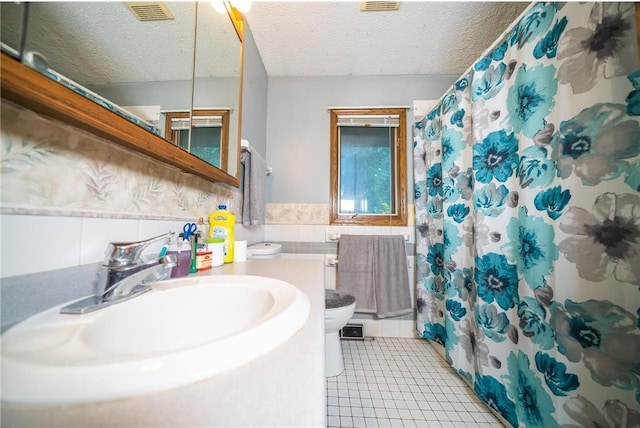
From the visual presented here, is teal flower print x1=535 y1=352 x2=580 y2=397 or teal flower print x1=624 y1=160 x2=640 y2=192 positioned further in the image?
teal flower print x1=535 y1=352 x2=580 y2=397

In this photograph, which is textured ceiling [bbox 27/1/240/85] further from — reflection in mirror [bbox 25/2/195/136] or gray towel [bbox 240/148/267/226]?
gray towel [bbox 240/148/267/226]

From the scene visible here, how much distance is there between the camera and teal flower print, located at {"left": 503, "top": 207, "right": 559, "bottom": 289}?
2.47 feet

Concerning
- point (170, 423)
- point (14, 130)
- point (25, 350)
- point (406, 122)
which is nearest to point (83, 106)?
point (14, 130)

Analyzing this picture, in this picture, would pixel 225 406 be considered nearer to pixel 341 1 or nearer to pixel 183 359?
pixel 183 359

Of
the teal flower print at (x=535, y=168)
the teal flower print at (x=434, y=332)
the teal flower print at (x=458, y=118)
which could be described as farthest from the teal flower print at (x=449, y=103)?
the teal flower print at (x=434, y=332)

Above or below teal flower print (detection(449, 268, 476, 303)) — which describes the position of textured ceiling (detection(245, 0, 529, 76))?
above

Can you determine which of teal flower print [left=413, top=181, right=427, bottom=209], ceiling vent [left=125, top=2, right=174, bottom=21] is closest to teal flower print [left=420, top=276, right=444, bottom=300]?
teal flower print [left=413, top=181, right=427, bottom=209]

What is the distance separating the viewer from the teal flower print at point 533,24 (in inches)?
30.1

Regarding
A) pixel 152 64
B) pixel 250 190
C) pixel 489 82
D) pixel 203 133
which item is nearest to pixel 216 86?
pixel 203 133

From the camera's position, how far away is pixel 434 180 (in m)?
1.56

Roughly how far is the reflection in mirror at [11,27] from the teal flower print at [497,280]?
143cm

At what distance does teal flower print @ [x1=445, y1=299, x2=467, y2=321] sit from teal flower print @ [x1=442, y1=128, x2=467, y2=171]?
0.79m

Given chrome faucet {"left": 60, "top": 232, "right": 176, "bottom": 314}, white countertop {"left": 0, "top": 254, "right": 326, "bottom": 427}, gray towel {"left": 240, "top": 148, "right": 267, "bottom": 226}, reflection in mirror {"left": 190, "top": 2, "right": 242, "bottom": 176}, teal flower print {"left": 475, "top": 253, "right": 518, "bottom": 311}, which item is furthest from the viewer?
gray towel {"left": 240, "top": 148, "right": 267, "bottom": 226}

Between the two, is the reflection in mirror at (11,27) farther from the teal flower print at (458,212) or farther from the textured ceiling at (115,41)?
the teal flower print at (458,212)
